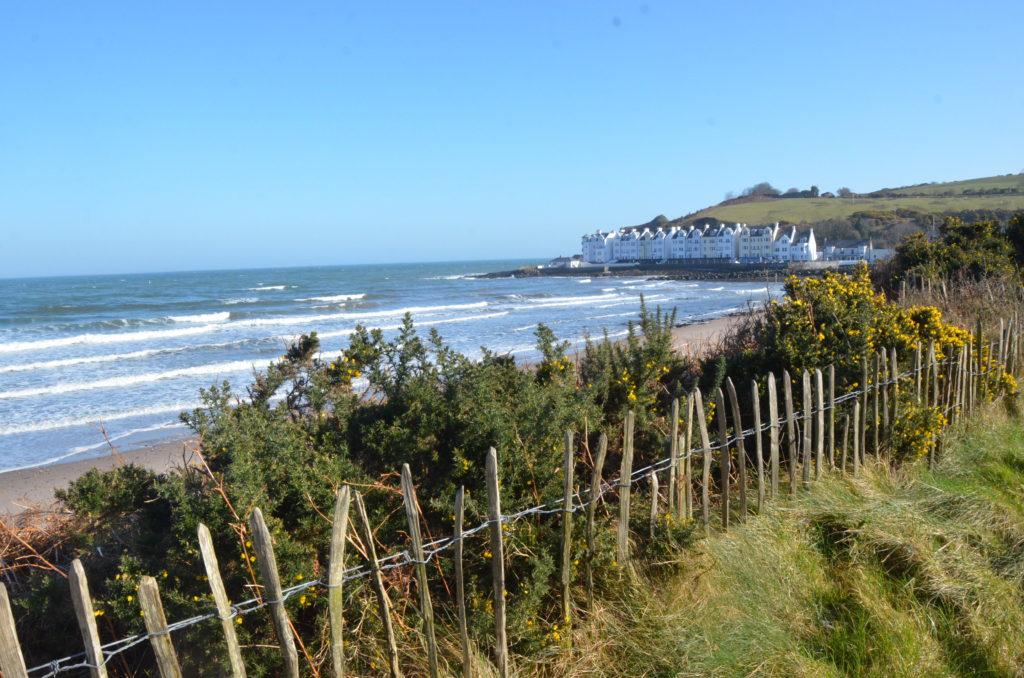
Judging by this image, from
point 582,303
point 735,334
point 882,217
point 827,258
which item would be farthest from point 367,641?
point 882,217

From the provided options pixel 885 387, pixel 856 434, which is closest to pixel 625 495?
pixel 856 434

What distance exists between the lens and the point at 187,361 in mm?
21219

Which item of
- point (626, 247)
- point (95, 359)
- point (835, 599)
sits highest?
point (626, 247)

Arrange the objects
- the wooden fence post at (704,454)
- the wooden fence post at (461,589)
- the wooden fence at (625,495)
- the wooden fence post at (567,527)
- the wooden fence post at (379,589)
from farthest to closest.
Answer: the wooden fence post at (704,454) < the wooden fence post at (567,527) < the wooden fence post at (461,589) < the wooden fence post at (379,589) < the wooden fence at (625,495)

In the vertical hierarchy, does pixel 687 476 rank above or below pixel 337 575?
below

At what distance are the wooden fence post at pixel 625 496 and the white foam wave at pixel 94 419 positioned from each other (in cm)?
1045

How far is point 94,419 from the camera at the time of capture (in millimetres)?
13156

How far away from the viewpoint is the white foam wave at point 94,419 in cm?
1262

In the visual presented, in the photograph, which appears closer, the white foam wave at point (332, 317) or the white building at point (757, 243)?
the white foam wave at point (332, 317)

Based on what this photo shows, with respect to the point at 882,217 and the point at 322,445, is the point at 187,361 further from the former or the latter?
the point at 882,217

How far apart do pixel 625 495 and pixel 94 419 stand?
12.7 meters

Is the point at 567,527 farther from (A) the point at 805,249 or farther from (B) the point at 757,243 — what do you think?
(B) the point at 757,243

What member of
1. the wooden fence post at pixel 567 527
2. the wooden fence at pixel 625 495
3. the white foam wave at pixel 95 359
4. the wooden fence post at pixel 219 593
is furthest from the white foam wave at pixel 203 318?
the wooden fence post at pixel 219 593

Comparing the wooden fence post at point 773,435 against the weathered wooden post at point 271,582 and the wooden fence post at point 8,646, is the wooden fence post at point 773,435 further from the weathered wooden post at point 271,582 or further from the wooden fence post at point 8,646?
the wooden fence post at point 8,646
